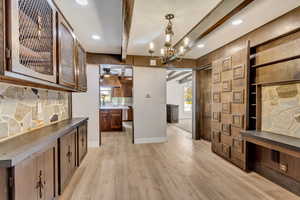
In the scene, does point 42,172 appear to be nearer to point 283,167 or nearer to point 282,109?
point 283,167

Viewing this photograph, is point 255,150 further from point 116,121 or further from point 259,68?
point 116,121

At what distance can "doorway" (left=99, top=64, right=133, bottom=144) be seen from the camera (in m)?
6.05

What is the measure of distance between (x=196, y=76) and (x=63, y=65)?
382 centimetres

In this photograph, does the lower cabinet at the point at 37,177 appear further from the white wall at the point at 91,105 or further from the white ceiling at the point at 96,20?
the white wall at the point at 91,105

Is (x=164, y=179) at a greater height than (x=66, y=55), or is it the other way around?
(x=66, y=55)

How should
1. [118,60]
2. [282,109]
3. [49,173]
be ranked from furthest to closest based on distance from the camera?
1. [118,60]
2. [282,109]
3. [49,173]

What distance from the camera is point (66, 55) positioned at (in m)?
2.21

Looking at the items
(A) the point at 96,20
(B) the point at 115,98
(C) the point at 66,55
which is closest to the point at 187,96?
(B) the point at 115,98

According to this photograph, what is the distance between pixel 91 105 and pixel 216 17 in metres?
3.61

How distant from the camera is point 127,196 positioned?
207 centimetres

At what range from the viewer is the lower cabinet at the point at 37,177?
1.11 metres

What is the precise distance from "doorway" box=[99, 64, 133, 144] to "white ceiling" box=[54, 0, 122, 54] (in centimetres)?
300

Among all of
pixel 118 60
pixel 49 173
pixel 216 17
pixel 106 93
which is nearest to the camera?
pixel 49 173

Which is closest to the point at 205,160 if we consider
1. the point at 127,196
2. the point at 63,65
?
the point at 127,196
